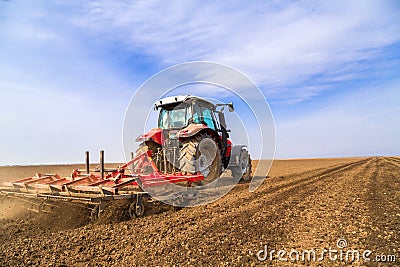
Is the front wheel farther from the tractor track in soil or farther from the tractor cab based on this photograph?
the tractor track in soil

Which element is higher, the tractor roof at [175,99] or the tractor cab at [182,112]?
the tractor roof at [175,99]

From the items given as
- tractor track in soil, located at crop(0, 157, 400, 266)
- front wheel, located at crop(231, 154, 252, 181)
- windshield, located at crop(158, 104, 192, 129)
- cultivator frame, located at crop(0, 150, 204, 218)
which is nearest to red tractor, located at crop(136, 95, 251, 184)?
windshield, located at crop(158, 104, 192, 129)

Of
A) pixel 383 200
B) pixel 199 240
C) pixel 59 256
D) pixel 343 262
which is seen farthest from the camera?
pixel 383 200

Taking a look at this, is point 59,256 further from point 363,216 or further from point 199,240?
point 363,216

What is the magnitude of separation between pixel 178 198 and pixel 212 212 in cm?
78

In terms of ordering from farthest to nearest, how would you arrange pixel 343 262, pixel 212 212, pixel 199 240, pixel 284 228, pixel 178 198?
pixel 178 198
pixel 212 212
pixel 284 228
pixel 199 240
pixel 343 262

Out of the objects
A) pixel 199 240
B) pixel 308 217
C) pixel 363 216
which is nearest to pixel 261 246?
pixel 199 240

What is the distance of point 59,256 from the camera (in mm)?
3141

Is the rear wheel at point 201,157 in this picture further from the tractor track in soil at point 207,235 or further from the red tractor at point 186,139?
the tractor track in soil at point 207,235

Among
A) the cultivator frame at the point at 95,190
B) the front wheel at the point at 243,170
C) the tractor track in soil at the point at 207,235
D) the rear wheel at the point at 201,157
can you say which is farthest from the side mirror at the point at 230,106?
the tractor track in soil at the point at 207,235

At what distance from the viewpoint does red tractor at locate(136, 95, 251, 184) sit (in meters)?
5.99

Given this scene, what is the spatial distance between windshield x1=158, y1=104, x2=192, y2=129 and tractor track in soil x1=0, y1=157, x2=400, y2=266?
7.72ft

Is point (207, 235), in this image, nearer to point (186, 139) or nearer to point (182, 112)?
point (186, 139)

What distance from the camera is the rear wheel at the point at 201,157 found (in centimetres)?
586
